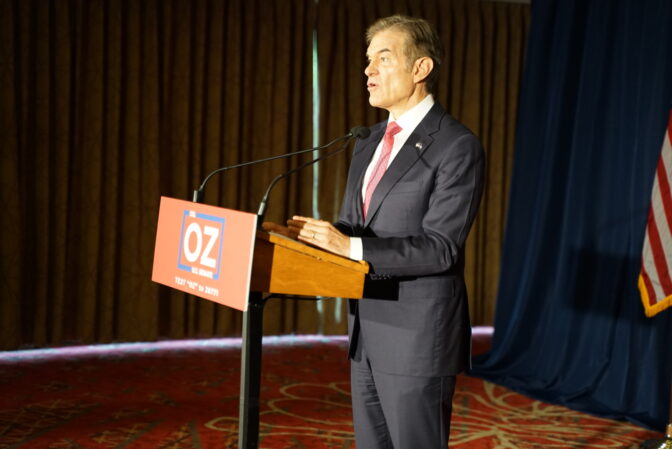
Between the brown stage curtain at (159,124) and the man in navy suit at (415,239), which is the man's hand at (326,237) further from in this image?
the brown stage curtain at (159,124)

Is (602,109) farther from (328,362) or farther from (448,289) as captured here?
(448,289)

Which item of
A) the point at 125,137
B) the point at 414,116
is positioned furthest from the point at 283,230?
the point at 125,137

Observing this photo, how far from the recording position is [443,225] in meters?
1.91

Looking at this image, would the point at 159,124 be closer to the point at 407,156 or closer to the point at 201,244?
the point at 407,156

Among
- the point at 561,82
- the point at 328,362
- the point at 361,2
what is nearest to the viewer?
the point at 561,82

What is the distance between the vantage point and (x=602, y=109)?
473 cm

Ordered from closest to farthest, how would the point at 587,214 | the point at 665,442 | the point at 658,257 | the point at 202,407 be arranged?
the point at 665,442 < the point at 658,257 < the point at 202,407 < the point at 587,214

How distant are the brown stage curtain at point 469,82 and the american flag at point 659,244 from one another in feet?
8.05

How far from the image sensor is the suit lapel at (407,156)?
2002 millimetres

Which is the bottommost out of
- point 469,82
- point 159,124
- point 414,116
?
point 414,116

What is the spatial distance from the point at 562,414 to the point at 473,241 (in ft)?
7.60

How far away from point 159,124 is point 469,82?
2566 millimetres

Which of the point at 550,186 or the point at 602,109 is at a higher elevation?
the point at 602,109

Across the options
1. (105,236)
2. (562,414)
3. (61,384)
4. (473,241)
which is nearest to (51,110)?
(105,236)
